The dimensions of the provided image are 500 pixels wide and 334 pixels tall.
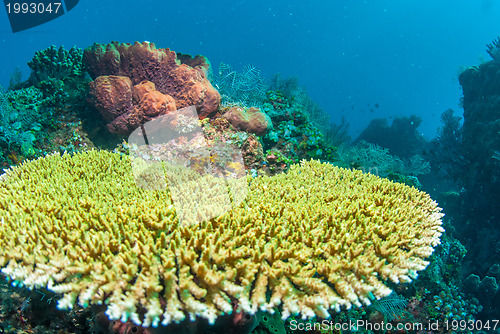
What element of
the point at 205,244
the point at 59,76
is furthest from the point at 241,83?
the point at 205,244

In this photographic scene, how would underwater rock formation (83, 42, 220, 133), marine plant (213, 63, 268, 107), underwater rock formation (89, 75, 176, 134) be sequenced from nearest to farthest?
underwater rock formation (89, 75, 176, 134) → underwater rock formation (83, 42, 220, 133) → marine plant (213, 63, 268, 107)

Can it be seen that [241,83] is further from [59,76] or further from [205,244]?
[205,244]

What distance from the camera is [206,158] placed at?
589 cm

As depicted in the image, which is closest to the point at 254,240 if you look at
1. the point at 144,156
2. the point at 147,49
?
the point at 144,156

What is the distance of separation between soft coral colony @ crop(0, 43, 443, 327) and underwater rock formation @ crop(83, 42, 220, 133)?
3293mm

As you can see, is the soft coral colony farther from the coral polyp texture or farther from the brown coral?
the brown coral

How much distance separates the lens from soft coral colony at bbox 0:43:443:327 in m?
2.18

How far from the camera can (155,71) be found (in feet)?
24.8

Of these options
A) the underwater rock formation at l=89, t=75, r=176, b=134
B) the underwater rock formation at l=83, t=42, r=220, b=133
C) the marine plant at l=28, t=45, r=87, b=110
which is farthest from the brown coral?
the marine plant at l=28, t=45, r=87, b=110

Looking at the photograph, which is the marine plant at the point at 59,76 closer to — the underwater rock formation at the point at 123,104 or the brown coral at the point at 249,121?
the underwater rock formation at the point at 123,104

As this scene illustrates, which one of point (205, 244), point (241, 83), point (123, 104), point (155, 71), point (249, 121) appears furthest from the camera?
point (241, 83)

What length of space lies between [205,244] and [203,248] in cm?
4

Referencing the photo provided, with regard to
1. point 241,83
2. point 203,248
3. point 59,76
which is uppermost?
point 241,83

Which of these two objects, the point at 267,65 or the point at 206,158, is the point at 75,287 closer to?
the point at 206,158
